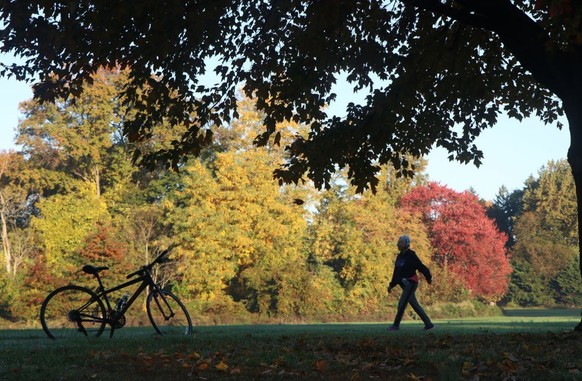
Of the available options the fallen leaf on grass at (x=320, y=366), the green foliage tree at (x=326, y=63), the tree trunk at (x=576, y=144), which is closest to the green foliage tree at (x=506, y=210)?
the green foliage tree at (x=326, y=63)

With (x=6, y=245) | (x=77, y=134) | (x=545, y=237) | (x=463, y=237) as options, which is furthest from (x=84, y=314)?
(x=545, y=237)

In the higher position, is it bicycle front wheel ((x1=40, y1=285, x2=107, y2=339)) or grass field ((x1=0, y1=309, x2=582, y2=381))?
bicycle front wheel ((x1=40, y1=285, x2=107, y2=339))

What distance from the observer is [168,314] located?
12.8m

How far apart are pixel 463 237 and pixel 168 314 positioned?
154ft

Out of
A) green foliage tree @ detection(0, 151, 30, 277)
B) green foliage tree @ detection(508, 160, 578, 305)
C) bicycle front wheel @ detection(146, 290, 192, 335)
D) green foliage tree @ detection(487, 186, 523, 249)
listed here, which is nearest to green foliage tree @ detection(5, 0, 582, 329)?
bicycle front wheel @ detection(146, 290, 192, 335)

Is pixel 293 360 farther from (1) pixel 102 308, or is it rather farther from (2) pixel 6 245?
(2) pixel 6 245

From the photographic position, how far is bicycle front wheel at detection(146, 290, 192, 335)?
495 inches

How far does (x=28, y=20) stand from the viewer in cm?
1306

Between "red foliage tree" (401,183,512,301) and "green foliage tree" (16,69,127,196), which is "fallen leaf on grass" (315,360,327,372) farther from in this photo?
"red foliage tree" (401,183,512,301)

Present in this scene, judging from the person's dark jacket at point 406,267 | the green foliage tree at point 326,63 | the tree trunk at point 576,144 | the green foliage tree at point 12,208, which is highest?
the green foliage tree at point 12,208

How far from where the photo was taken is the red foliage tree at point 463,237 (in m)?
57.5

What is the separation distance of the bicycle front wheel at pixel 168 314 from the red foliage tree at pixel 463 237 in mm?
45117

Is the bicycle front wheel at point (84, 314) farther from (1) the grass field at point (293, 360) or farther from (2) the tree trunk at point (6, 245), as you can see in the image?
(2) the tree trunk at point (6, 245)

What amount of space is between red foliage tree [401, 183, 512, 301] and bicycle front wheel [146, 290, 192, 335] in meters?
45.1
